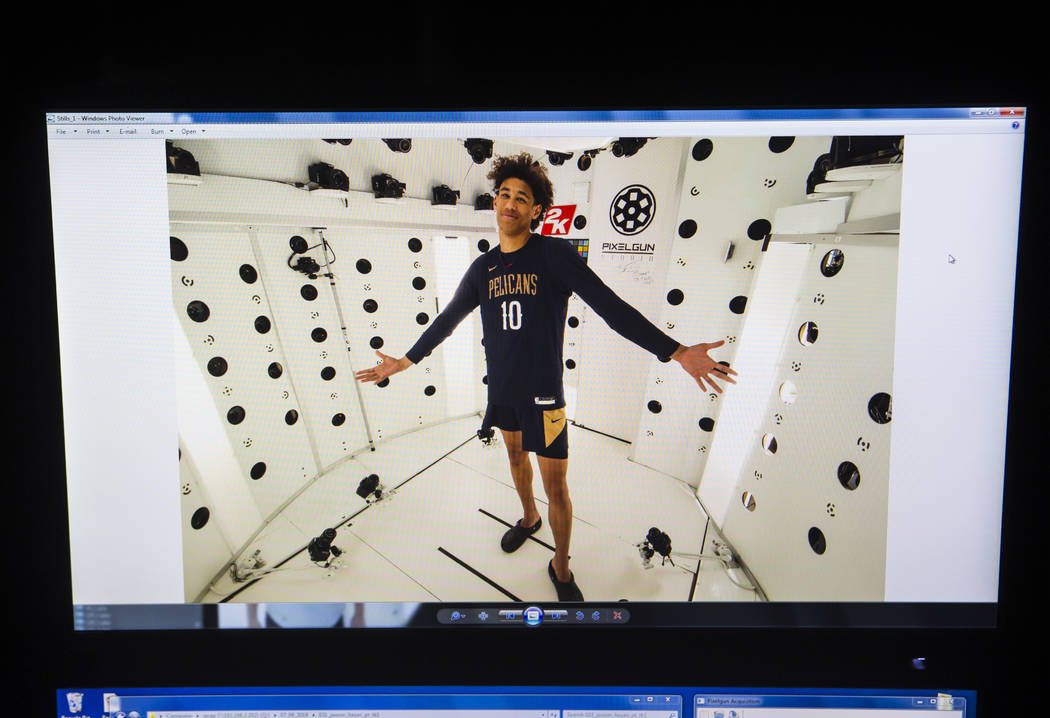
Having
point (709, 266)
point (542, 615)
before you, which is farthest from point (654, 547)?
point (709, 266)

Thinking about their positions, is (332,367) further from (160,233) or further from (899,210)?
(899,210)

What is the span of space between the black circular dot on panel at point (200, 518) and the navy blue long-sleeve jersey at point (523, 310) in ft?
1.68

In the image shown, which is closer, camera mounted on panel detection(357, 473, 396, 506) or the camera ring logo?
the camera ring logo

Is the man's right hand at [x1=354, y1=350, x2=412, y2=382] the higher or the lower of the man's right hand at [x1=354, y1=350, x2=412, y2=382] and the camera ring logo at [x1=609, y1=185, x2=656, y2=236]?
the lower

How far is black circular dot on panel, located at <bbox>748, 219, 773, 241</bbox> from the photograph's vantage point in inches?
24.7

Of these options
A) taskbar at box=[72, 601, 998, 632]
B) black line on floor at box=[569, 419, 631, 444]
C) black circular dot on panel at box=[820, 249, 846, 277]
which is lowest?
taskbar at box=[72, 601, 998, 632]

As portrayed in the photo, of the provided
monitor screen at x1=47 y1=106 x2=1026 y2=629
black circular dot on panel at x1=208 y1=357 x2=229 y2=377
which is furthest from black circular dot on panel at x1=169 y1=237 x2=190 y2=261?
black circular dot on panel at x1=208 y1=357 x2=229 y2=377

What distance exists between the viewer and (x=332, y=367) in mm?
678

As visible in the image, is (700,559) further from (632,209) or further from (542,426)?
(632,209)

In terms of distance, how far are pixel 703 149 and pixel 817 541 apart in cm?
79

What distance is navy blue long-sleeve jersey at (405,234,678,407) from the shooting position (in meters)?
0.58

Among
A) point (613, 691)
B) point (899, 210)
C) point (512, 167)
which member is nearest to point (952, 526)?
point (899, 210)

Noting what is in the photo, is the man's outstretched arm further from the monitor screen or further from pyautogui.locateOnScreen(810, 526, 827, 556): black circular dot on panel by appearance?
pyautogui.locateOnScreen(810, 526, 827, 556): black circular dot on panel

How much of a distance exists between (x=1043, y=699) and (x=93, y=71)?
220 cm
